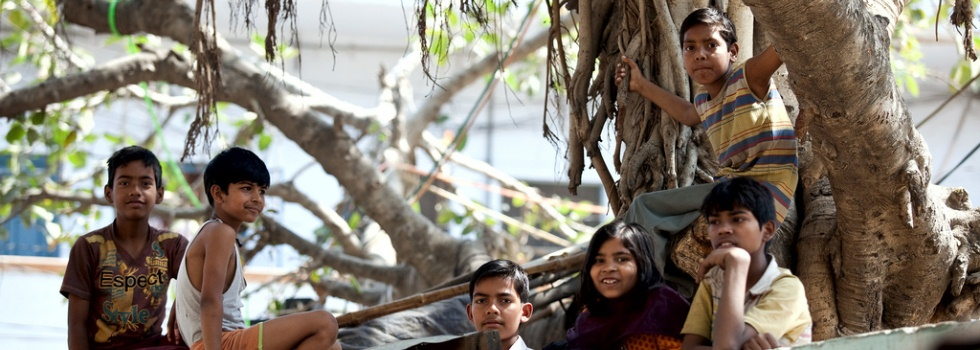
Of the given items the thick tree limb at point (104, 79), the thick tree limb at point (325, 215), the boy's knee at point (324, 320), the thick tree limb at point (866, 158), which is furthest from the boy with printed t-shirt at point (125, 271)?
the thick tree limb at point (325, 215)

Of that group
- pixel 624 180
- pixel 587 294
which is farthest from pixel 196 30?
pixel 587 294

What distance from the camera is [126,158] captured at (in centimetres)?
365

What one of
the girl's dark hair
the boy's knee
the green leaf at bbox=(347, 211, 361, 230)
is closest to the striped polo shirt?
the girl's dark hair

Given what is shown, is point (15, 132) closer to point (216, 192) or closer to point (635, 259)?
point (216, 192)

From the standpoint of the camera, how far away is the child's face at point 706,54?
10.9ft

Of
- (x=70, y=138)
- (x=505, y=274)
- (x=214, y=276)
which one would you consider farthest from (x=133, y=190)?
(x=70, y=138)

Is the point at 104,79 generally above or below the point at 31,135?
above

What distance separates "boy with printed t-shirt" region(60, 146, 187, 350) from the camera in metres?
3.55

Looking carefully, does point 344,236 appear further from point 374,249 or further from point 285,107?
point 285,107

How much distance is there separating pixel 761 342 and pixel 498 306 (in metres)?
0.89

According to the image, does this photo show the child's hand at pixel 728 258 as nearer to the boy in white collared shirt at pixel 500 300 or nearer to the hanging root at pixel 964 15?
the boy in white collared shirt at pixel 500 300

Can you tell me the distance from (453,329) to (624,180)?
4.30ft

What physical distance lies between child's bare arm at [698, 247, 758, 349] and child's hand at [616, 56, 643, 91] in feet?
4.16

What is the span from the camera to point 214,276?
10.0 feet
